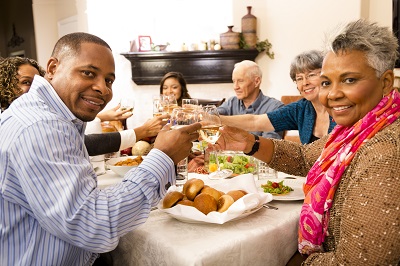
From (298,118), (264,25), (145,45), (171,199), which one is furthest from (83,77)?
(145,45)

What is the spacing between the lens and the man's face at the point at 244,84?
3590 millimetres

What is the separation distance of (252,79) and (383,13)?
1.85 m

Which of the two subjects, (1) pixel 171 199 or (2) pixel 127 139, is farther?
(2) pixel 127 139

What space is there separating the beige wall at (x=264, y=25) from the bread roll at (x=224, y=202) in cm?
294

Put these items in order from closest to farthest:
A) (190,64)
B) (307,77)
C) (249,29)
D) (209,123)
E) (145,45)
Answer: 1. (209,123)
2. (307,77)
3. (249,29)
4. (190,64)
5. (145,45)

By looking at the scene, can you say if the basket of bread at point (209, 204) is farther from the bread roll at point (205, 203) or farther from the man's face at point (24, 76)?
the man's face at point (24, 76)

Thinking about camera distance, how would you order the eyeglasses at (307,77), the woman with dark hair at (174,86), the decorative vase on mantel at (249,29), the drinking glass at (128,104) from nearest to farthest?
the eyeglasses at (307,77) < the drinking glass at (128,104) < the woman with dark hair at (174,86) < the decorative vase on mantel at (249,29)

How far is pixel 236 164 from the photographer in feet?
6.15

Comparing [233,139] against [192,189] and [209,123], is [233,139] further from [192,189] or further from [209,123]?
[192,189]

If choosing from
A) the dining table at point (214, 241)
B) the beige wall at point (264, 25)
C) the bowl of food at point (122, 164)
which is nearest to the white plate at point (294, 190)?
the dining table at point (214, 241)

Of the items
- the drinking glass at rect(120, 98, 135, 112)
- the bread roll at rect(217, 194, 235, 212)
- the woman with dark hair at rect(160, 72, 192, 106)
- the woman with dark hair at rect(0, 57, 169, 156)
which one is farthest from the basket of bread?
the woman with dark hair at rect(160, 72, 192, 106)

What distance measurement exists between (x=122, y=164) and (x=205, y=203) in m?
0.74

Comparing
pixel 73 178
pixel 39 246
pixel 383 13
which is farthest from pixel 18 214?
pixel 383 13

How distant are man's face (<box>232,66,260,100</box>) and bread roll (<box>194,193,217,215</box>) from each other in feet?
8.02
